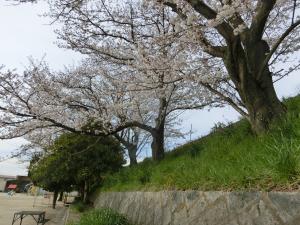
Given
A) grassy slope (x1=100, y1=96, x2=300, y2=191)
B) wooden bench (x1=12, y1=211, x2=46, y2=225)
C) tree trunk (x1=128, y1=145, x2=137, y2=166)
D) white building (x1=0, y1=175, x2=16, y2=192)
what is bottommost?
grassy slope (x1=100, y1=96, x2=300, y2=191)

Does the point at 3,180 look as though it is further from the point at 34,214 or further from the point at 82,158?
the point at 34,214

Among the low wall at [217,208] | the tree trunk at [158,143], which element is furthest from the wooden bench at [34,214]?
the low wall at [217,208]

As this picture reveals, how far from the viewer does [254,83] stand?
639cm

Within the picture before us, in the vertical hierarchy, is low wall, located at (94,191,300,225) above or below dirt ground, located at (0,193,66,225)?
below

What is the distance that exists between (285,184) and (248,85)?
3.15 m

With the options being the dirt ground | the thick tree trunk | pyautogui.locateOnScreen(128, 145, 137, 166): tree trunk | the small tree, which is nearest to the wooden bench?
the dirt ground

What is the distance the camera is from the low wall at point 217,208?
10.8 ft

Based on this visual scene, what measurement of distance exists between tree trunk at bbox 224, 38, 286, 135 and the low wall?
1973 mm

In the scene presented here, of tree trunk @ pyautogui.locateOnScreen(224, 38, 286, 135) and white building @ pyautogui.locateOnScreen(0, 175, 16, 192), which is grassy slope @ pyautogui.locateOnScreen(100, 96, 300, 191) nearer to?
tree trunk @ pyautogui.locateOnScreen(224, 38, 286, 135)

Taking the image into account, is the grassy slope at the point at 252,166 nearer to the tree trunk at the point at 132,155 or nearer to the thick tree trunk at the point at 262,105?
the thick tree trunk at the point at 262,105

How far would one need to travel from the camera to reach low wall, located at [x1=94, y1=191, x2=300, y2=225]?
3.28 meters

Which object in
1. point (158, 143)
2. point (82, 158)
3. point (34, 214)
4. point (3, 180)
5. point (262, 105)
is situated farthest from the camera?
point (3, 180)

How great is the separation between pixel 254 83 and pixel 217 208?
283cm

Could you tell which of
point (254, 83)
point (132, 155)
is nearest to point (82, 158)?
point (132, 155)
